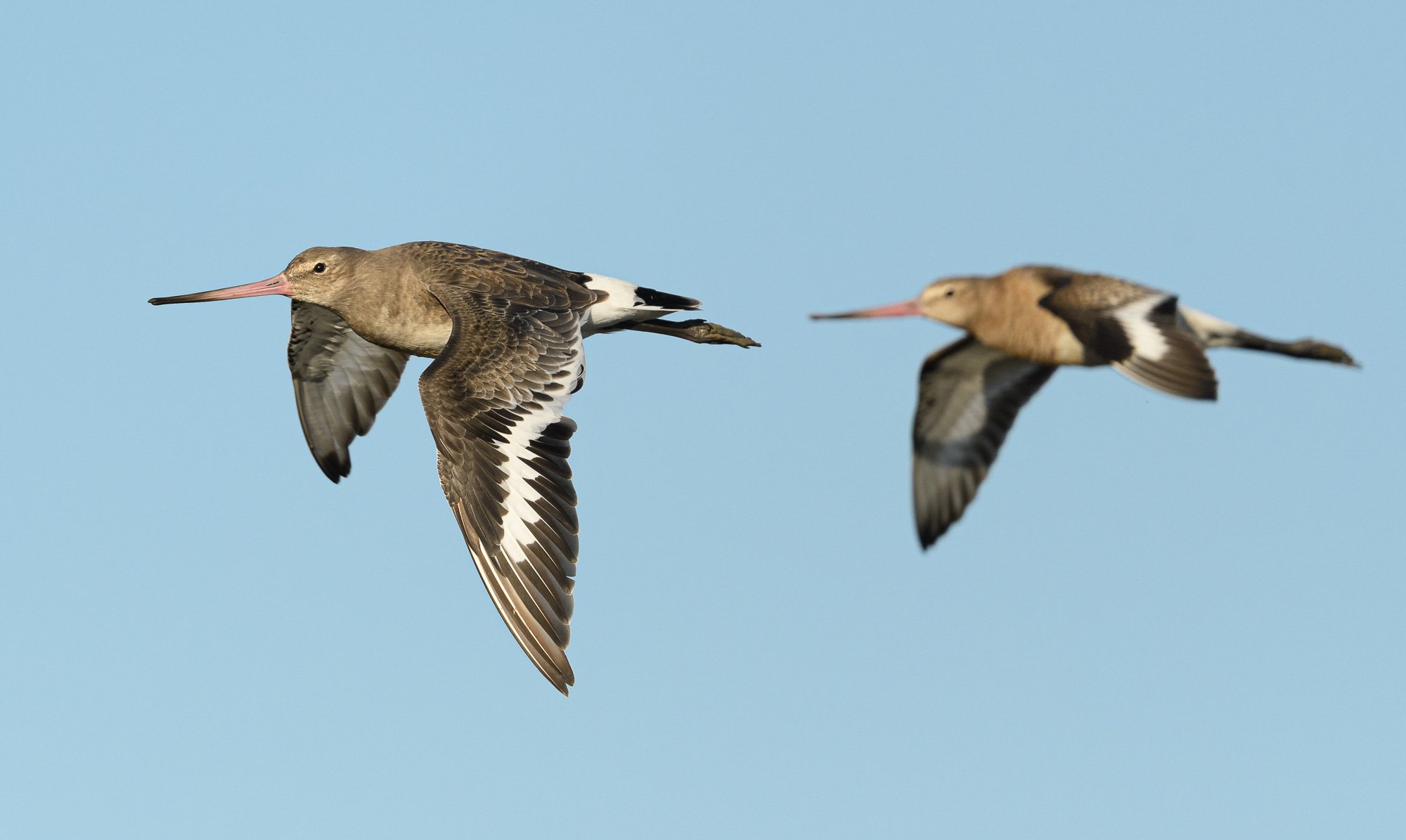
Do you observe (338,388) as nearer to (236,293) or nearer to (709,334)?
(236,293)

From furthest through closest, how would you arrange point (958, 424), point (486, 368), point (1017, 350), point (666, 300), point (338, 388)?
1. point (338, 388)
2. point (666, 300)
3. point (958, 424)
4. point (486, 368)
5. point (1017, 350)

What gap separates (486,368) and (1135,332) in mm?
4724

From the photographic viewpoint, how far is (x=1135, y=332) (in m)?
9.83

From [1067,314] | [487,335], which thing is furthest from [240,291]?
[1067,314]

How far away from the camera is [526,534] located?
11.3 metres

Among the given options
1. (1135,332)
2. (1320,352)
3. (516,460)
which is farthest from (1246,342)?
(516,460)

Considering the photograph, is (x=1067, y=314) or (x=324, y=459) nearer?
(x=1067, y=314)

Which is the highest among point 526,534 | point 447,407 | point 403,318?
point 403,318

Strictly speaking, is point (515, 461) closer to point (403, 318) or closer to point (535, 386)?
point (535, 386)

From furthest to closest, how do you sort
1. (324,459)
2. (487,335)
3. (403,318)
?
1. (324,459)
2. (403,318)
3. (487,335)

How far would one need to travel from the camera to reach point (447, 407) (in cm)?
1178

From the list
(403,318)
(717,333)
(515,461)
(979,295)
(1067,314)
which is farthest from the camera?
(717,333)

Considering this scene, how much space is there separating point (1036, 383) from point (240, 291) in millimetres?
7139

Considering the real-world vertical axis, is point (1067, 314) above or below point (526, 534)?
above
